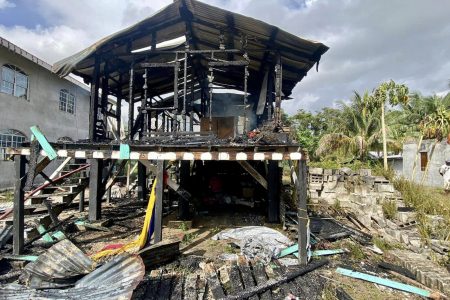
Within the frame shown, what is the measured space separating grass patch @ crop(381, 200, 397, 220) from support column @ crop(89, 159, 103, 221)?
10703 millimetres

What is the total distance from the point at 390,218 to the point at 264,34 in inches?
335

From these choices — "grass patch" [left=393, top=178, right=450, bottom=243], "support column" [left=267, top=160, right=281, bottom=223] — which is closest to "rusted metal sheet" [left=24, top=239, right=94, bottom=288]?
"support column" [left=267, top=160, right=281, bottom=223]

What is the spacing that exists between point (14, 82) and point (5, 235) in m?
11.3

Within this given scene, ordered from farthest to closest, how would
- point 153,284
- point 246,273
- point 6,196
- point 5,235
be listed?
1. point 6,196
2. point 5,235
3. point 246,273
4. point 153,284

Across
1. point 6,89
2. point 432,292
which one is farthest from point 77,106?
point 432,292

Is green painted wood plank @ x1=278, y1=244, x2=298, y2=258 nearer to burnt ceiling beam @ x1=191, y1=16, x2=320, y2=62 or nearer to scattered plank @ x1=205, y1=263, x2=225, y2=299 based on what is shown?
scattered plank @ x1=205, y1=263, x2=225, y2=299

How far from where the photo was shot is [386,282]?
5535mm

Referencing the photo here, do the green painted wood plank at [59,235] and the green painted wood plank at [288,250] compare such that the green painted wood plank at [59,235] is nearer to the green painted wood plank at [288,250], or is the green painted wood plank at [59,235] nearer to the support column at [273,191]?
the green painted wood plank at [288,250]

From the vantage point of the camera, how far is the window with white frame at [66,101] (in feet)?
62.6

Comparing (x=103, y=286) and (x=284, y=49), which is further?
(x=284, y=49)

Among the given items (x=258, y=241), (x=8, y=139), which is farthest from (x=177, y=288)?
(x=8, y=139)

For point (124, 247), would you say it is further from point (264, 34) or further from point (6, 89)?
point (6, 89)

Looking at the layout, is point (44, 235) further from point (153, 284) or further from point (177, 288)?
point (177, 288)

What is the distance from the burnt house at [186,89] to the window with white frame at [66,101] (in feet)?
29.6
